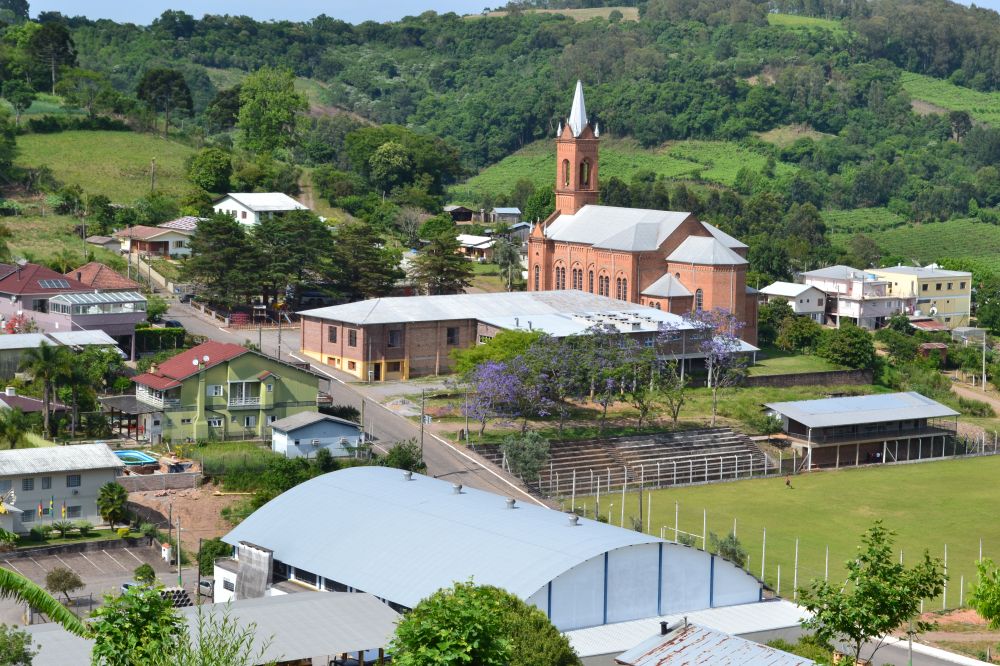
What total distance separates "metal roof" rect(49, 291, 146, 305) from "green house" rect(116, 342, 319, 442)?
8.13 meters

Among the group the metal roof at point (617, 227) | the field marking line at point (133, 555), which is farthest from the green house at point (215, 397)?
the metal roof at point (617, 227)

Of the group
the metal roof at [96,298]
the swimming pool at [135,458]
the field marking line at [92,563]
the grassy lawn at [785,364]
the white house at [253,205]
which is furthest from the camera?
the white house at [253,205]

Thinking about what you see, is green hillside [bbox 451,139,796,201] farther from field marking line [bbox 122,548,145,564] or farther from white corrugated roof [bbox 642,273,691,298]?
field marking line [bbox 122,548,145,564]

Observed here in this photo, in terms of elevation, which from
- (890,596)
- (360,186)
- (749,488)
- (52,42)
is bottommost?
(749,488)

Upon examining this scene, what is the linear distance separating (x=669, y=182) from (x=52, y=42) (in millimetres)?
47941

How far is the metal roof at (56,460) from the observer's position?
138 ft

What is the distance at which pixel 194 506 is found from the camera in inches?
1759

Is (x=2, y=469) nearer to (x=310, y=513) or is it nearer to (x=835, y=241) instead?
(x=310, y=513)

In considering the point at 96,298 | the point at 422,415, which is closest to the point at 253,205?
the point at 96,298

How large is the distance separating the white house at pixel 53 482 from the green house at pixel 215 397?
261 inches

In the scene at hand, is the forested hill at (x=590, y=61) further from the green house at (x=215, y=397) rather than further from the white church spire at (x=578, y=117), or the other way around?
the green house at (x=215, y=397)

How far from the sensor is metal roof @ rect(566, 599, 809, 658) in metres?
30.8

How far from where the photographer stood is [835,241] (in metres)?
108

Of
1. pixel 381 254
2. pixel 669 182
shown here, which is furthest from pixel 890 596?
pixel 669 182
